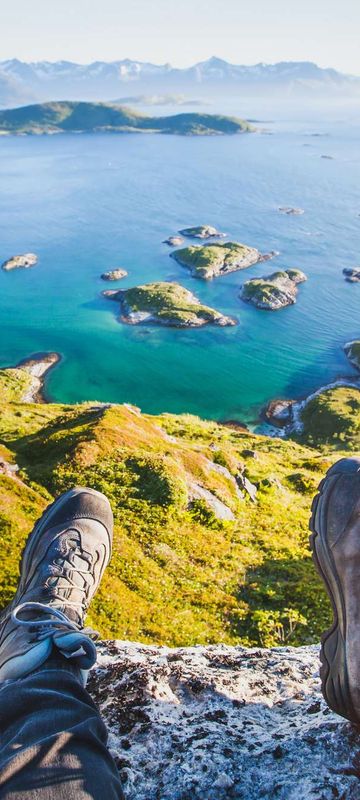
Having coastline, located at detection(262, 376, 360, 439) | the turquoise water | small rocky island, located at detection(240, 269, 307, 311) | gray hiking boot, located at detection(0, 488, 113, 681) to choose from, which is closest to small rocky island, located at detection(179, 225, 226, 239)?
the turquoise water

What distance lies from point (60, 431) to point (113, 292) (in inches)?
2927

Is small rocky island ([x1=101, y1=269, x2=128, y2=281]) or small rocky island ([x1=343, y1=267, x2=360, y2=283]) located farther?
small rocky island ([x1=343, y1=267, x2=360, y2=283])

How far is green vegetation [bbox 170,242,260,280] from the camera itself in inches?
3816

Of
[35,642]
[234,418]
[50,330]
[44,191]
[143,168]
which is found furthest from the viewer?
[143,168]

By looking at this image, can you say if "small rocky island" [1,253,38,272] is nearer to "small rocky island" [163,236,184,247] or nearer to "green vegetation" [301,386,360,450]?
"small rocky island" [163,236,184,247]

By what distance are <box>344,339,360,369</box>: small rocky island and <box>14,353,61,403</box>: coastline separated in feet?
130

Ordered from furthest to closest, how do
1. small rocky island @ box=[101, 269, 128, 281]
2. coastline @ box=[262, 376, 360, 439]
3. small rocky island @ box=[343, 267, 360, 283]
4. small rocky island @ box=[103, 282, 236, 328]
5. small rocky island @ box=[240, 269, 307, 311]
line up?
small rocky island @ box=[343, 267, 360, 283], small rocky island @ box=[101, 269, 128, 281], small rocky island @ box=[240, 269, 307, 311], small rocky island @ box=[103, 282, 236, 328], coastline @ box=[262, 376, 360, 439]

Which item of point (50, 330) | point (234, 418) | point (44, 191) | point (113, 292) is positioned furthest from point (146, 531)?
point (44, 191)

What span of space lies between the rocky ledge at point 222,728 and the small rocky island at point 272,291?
271 feet

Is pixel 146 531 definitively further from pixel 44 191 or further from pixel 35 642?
pixel 44 191

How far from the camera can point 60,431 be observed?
16.2m

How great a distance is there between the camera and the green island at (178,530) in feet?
28.0

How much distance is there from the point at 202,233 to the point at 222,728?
119 m

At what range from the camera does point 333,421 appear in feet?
189
